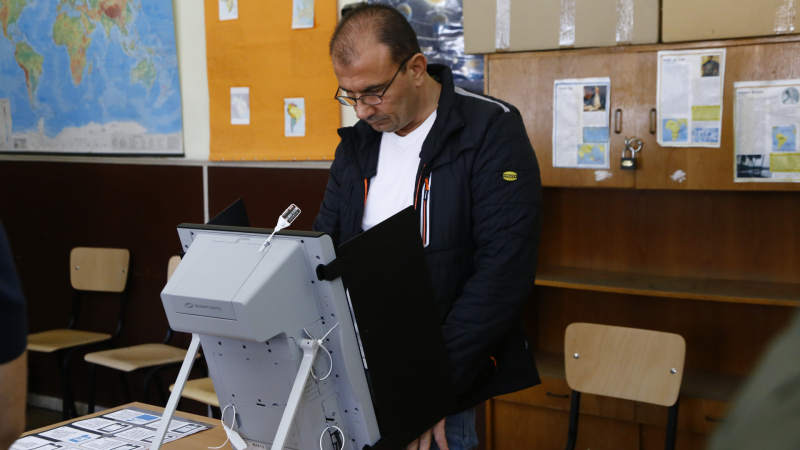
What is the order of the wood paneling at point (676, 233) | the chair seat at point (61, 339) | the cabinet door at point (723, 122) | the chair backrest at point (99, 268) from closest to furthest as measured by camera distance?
the cabinet door at point (723, 122), the wood paneling at point (676, 233), the chair seat at point (61, 339), the chair backrest at point (99, 268)

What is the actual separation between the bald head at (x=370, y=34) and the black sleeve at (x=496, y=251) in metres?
0.26

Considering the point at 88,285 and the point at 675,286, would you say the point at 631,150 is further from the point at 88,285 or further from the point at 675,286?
the point at 88,285

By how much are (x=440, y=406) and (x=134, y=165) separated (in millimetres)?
2958

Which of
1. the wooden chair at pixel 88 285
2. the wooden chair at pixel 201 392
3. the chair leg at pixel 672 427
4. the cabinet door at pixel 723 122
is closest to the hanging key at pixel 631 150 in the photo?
the cabinet door at pixel 723 122

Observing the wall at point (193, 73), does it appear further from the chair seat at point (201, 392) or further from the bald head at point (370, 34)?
the bald head at point (370, 34)

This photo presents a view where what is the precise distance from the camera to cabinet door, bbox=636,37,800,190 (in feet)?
6.89

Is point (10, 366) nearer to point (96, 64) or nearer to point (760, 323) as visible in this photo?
point (760, 323)

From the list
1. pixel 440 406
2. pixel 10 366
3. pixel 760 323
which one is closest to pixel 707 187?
pixel 760 323

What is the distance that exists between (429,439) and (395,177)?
0.56 m

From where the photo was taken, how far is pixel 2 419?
0.81 m

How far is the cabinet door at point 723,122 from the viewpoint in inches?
82.7

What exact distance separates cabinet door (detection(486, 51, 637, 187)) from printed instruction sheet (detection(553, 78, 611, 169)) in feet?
0.06

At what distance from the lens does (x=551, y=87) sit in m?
2.42

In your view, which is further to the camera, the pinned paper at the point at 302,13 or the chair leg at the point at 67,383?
the chair leg at the point at 67,383
